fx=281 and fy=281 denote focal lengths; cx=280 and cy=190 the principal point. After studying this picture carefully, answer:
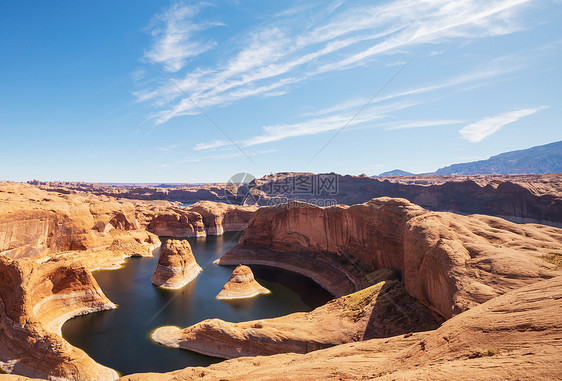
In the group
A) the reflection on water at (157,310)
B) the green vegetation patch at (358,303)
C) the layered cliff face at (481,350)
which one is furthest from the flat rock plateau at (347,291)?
the reflection on water at (157,310)

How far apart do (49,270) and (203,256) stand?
90.5ft

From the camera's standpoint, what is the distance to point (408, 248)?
1891 centimetres

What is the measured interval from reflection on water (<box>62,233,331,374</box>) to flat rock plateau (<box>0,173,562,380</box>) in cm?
127

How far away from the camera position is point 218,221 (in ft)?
240

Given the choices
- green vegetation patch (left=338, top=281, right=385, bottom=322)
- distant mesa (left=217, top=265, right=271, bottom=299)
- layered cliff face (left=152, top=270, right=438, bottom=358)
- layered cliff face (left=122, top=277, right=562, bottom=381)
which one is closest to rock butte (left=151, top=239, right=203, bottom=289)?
distant mesa (left=217, top=265, right=271, bottom=299)

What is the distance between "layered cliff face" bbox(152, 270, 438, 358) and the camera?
664 inches

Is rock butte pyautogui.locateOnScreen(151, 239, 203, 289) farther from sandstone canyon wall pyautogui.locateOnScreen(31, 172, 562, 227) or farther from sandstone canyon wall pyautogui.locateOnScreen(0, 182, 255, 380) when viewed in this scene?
sandstone canyon wall pyautogui.locateOnScreen(31, 172, 562, 227)

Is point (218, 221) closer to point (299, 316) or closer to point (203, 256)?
point (203, 256)

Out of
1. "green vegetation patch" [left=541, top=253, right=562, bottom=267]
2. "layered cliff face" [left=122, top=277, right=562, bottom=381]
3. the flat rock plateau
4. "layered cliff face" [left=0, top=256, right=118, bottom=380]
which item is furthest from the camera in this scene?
"layered cliff face" [left=0, top=256, right=118, bottom=380]

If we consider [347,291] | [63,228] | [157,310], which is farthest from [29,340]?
[63,228]

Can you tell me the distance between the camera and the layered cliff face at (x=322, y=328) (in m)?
16.9

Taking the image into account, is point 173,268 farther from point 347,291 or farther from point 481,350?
point 481,350

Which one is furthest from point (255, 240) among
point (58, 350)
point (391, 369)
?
point (391, 369)

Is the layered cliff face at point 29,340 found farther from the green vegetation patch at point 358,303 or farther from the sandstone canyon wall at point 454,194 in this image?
the sandstone canyon wall at point 454,194
